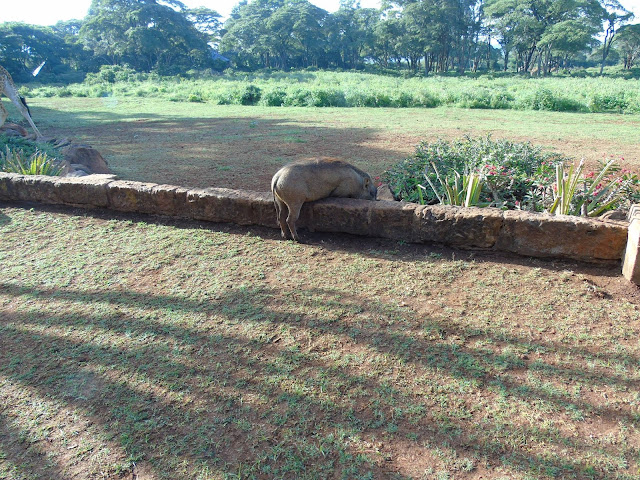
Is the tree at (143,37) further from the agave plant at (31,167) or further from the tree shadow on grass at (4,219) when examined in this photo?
the tree shadow on grass at (4,219)

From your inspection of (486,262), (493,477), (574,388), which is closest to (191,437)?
(493,477)

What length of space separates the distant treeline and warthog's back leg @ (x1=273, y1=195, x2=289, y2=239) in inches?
1728

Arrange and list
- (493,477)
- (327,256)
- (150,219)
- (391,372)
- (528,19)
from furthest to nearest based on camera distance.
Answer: (528,19) < (150,219) < (327,256) < (391,372) < (493,477)

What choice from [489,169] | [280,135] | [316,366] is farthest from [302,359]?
[280,135]

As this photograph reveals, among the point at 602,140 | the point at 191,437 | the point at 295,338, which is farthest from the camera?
the point at 602,140

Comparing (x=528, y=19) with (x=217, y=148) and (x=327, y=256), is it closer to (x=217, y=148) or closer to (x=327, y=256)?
(x=217, y=148)

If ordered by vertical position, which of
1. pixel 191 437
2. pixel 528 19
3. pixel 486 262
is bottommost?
pixel 191 437

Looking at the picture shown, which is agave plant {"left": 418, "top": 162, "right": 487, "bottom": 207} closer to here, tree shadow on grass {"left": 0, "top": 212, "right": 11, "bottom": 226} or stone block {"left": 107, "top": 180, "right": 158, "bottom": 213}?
stone block {"left": 107, "top": 180, "right": 158, "bottom": 213}

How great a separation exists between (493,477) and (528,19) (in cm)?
5033

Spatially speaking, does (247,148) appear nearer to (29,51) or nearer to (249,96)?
(249,96)

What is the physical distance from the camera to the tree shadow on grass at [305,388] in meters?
2.07

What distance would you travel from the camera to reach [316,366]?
2658mm

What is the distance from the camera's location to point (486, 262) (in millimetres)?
3752

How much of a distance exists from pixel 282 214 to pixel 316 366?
1948 millimetres
